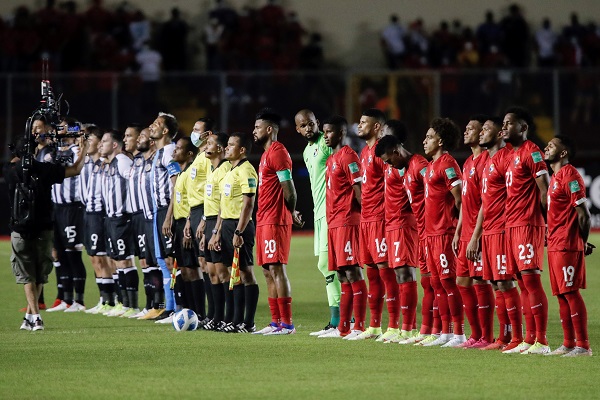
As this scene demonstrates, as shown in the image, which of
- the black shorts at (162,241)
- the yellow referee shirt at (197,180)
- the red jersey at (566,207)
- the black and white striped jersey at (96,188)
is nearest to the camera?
the red jersey at (566,207)

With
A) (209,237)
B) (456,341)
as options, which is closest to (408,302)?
(456,341)

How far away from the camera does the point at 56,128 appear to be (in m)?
14.1

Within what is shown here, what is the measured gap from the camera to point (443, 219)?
39.3 feet

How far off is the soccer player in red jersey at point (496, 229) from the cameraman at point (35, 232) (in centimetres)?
474

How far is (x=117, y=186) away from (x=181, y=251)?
6.42 feet

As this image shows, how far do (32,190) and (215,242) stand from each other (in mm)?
2110

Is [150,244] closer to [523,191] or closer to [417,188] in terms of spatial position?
[417,188]

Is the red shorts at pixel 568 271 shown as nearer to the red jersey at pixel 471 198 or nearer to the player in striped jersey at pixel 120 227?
the red jersey at pixel 471 198

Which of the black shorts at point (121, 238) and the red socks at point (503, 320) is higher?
the black shorts at point (121, 238)

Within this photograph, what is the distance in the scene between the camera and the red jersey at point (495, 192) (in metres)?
11.4

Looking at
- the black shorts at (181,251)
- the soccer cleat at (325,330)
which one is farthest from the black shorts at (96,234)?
the soccer cleat at (325,330)

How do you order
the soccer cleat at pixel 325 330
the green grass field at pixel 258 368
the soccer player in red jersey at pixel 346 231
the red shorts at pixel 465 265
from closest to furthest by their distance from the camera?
1. the green grass field at pixel 258 368
2. the red shorts at pixel 465 265
3. the soccer player in red jersey at pixel 346 231
4. the soccer cleat at pixel 325 330

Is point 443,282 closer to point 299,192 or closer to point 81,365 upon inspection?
point 81,365

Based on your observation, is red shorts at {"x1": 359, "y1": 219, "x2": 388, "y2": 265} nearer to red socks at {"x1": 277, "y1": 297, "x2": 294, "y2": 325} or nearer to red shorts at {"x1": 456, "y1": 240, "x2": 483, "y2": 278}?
red shorts at {"x1": 456, "y1": 240, "x2": 483, "y2": 278}
